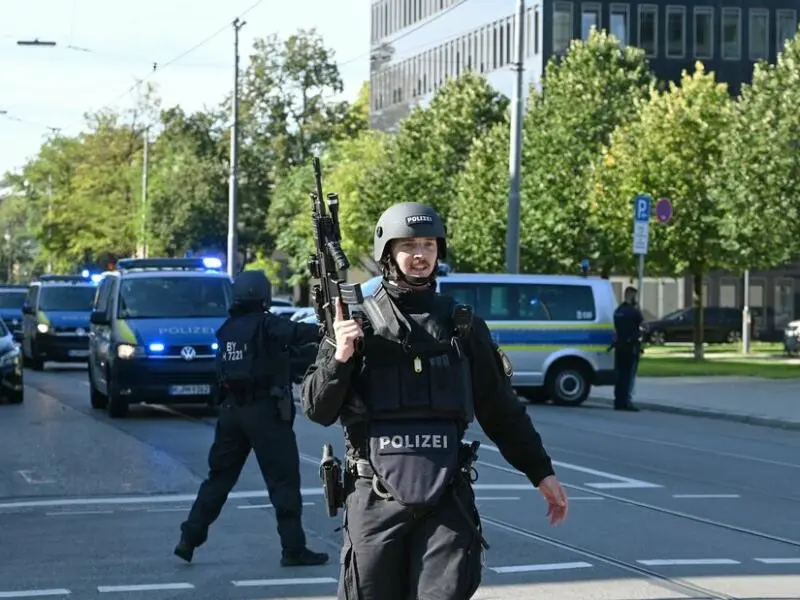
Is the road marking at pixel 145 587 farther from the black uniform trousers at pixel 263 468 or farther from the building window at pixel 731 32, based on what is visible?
the building window at pixel 731 32

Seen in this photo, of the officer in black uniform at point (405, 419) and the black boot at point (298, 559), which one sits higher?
the officer in black uniform at point (405, 419)

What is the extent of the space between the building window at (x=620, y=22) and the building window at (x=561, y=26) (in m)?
1.98

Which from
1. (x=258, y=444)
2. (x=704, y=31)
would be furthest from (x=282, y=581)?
(x=704, y=31)

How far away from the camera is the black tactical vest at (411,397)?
5492 millimetres

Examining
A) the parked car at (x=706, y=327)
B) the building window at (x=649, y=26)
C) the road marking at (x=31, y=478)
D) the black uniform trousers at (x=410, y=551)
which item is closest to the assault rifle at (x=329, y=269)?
the black uniform trousers at (x=410, y=551)

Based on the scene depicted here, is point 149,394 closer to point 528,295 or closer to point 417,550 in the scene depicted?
point 528,295

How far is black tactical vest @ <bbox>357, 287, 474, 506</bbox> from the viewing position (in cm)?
549

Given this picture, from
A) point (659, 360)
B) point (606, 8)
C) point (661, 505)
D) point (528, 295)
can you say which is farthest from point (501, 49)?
point (661, 505)

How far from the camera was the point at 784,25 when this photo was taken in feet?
248

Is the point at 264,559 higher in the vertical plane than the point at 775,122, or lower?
lower

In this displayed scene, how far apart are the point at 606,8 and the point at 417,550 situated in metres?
70.3

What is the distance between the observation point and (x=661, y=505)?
1324 cm

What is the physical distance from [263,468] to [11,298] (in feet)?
125

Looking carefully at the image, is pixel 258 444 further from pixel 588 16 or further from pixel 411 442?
pixel 588 16
